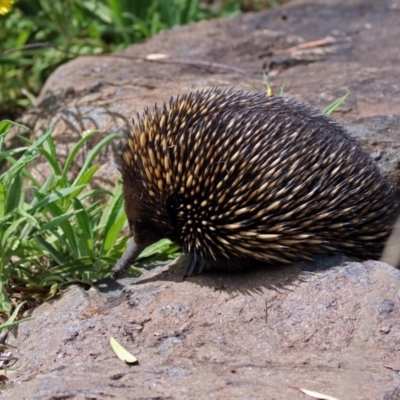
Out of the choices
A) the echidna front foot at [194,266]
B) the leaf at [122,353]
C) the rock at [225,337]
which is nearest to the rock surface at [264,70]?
the echidna front foot at [194,266]

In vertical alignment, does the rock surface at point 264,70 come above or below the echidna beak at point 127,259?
above

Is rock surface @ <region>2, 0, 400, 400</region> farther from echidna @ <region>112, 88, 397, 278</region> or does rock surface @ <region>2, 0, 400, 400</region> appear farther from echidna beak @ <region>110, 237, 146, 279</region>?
echidna @ <region>112, 88, 397, 278</region>

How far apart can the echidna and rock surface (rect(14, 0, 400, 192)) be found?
3.24 ft

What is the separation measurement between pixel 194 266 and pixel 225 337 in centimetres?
65

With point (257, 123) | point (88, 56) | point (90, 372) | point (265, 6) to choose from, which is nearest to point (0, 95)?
point (88, 56)

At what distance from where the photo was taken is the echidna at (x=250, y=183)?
392 centimetres

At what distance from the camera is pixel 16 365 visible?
3682mm

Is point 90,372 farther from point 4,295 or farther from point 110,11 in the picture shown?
point 110,11

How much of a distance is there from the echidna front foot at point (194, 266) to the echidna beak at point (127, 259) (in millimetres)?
250

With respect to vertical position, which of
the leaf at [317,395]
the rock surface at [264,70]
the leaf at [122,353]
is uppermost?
the rock surface at [264,70]

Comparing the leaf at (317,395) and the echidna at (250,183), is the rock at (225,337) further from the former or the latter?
the echidna at (250,183)

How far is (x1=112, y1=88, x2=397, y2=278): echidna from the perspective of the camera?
392cm

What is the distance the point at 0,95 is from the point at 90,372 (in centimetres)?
442

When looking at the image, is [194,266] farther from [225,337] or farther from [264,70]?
[264,70]
